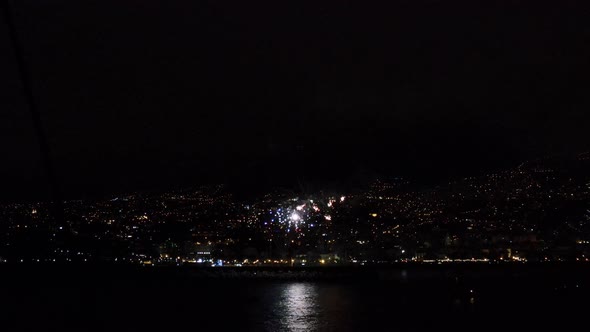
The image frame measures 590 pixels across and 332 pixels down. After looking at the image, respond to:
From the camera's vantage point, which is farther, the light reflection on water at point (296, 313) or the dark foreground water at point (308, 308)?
the dark foreground water at point (308, 308)

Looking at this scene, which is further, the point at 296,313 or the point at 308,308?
the point at 308,308

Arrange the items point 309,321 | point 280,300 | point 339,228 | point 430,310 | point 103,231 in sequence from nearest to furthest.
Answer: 1. point 309,321
2. point 430,310
3. point 280,300
4. point 103,231
5. point 339,228

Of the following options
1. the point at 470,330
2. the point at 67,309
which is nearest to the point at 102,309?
the point at 67,309

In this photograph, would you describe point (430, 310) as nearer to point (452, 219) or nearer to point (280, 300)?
point (280, 300)

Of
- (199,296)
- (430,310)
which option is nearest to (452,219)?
(199,296)

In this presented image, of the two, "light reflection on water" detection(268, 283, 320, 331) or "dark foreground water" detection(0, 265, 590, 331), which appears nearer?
"light reflection on water" detection(268, 283, 320, 331)

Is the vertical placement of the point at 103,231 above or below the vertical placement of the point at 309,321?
above

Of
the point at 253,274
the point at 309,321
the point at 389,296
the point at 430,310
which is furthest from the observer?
the point at 253,274

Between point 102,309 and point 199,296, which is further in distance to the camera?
point 199,296

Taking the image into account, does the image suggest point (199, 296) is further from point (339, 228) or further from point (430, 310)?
point (339, 228)
